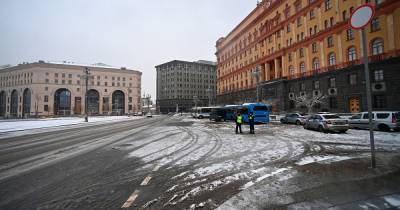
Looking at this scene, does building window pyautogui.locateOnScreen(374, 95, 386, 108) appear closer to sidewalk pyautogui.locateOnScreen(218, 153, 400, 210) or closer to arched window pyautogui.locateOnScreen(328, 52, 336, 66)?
arched window pyautogui.locateOnScreen(328, 52, 336, 66)

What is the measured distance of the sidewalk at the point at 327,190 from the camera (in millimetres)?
3348

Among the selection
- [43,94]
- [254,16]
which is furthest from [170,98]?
[254,16]

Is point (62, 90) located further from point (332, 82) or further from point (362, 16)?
point (362, 16)

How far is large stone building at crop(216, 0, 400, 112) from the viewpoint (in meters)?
27.6

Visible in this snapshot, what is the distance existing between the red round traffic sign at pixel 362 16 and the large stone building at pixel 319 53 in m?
29.0

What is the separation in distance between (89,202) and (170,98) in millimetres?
123155

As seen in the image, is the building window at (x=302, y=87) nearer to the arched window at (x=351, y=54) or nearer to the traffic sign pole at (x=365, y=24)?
the arched window at (x=351, y=54)

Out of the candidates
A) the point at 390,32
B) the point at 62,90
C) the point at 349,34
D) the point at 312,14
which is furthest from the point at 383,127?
the point at 62,90

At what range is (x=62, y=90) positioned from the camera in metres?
91.7

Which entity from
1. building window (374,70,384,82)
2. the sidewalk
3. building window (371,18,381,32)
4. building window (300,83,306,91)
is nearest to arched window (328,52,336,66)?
building window (300,83,306,91)

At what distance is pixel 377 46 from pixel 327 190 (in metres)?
36.9

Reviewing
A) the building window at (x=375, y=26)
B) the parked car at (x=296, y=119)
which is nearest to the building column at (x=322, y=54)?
the building window at (x=375, y=26)

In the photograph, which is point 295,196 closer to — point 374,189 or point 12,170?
point 374,189

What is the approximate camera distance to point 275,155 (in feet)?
24.0
